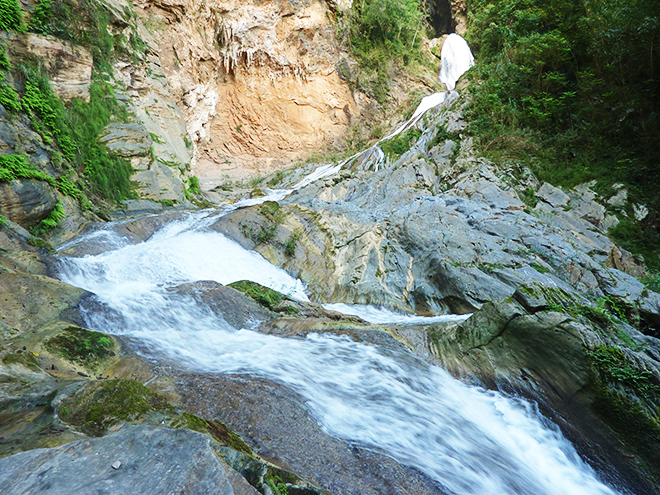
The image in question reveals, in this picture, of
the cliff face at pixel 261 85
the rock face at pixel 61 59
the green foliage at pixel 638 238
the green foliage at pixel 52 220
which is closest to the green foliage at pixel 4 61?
the rock face at pixel 61 59

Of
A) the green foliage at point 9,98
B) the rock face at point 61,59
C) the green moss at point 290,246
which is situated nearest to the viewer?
the green foliage at point 9,98

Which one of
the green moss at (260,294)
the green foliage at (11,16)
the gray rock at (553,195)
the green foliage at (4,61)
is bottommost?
the green moss at (260,294)

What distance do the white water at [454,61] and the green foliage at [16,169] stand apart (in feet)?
102

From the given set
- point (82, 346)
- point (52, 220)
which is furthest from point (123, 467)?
point (52, 220)

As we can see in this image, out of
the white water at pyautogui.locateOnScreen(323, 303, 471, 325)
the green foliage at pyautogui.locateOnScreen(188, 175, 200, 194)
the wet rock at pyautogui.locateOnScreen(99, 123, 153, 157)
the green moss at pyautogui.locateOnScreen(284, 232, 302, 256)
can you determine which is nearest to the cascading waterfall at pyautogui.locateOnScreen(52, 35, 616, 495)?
the white water at pyautogui.locateOnScreen(323, 303, 471, 325)

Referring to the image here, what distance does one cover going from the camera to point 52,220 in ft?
25.7

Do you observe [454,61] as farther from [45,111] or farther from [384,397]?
[384,397]

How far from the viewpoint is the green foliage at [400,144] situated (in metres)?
16.9

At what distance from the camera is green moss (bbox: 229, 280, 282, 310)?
20.7 feet

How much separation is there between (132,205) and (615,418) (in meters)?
13.1

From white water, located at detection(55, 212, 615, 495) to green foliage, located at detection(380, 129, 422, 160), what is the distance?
1378 cm

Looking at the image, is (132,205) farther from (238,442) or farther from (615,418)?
(615,418)

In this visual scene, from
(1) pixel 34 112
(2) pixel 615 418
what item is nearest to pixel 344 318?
(2) pixel 615 418

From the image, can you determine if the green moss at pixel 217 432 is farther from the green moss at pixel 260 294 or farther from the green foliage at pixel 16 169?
the green foliage at pixel 16 169
